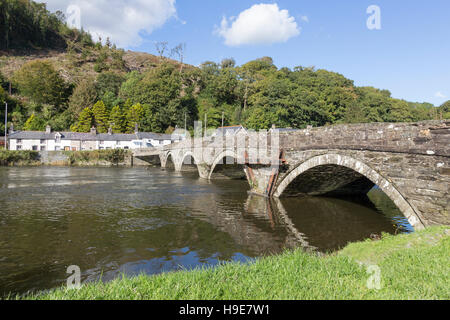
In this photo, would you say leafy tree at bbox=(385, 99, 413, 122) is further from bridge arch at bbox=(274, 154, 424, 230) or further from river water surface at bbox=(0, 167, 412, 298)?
bridge arch at bbox=(274, 154, 424, 230)

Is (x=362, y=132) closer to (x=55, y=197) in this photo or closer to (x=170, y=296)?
(x=170, y=296)

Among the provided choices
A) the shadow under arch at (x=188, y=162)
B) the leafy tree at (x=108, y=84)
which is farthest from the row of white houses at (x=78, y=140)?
the leafy tree at (x=108, y=84)

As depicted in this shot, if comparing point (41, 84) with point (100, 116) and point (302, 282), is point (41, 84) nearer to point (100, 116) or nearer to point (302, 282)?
point (100, 116)

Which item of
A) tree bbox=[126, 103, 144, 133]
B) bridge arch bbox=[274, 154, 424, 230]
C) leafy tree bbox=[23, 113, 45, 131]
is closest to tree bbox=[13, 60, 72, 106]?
leafy tree bbox=[23, 113, 45, 131]

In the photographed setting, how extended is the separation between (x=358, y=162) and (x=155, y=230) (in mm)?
9064

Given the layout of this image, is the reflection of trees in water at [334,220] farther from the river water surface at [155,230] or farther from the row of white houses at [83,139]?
the row of white houses at [83,139]

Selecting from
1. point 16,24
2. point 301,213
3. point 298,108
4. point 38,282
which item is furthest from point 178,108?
point 16,24

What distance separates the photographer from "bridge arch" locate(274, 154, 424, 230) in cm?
962

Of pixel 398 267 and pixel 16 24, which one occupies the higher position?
pixel 16 24

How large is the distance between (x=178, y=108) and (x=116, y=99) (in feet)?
66.1

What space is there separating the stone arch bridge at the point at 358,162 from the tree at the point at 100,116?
2350 inches

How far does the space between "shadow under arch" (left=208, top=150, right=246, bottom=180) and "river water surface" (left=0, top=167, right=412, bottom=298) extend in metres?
6.54

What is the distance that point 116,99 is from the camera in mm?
87125

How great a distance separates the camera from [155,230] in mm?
12148
